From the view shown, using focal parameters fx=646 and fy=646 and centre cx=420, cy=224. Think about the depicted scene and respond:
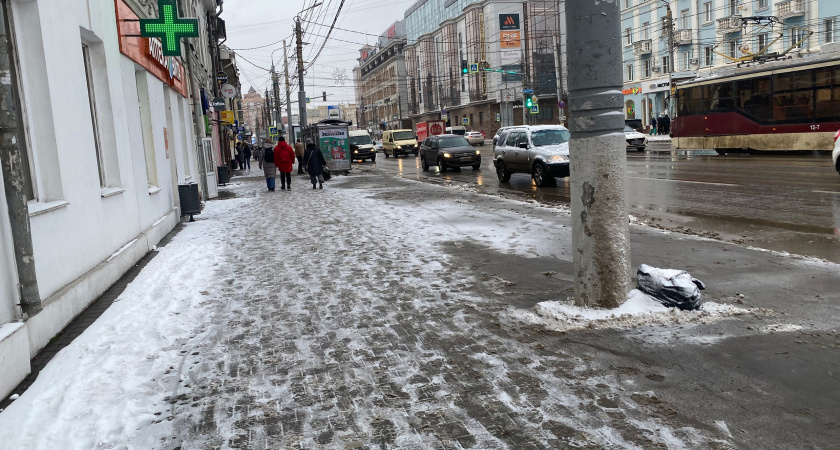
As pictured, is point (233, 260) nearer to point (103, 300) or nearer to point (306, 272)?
point (306, 272)

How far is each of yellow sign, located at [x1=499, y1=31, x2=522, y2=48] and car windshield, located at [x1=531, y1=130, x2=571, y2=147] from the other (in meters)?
43.5

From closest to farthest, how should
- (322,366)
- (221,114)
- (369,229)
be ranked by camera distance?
(322,366), (369,229), (221,114)

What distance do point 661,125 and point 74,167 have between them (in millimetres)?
47217


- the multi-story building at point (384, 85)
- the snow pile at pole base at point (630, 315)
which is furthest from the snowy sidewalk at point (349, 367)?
the multi-story building at point (384, 85)

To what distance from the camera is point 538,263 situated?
25.6ft

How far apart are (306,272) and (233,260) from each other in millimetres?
1562

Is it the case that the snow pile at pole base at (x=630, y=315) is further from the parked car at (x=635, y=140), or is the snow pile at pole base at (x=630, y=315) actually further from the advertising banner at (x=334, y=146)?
the parked car at (x=635, y=140)

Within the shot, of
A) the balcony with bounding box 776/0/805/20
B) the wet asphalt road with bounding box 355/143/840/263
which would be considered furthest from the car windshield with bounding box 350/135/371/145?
the balcony with bounding box 776/0/805/20

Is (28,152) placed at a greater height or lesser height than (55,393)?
greater

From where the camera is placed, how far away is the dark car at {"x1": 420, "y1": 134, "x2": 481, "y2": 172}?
1067 inches

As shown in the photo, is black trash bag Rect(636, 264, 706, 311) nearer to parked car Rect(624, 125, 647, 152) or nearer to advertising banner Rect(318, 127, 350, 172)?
advertising banner Rect(318, 127, 350, 172)

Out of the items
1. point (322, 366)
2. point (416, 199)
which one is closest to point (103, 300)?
point (322, 366)

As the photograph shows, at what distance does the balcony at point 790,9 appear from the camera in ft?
128

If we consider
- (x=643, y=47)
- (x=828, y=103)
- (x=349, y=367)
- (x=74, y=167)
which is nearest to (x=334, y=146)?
(x=828, y=103)
